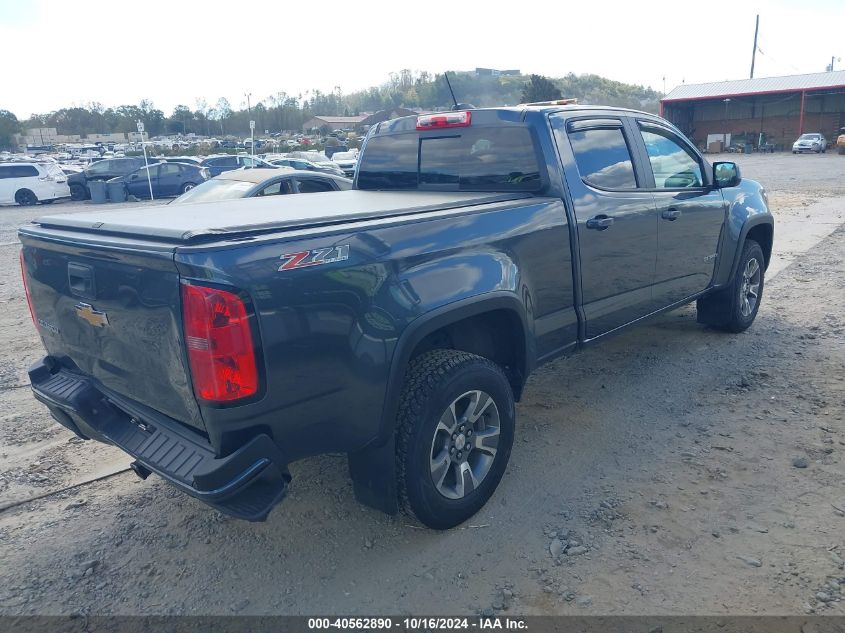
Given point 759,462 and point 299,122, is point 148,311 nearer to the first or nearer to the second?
point 759,462

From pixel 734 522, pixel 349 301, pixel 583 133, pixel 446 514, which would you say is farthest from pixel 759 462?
pixel 349 301

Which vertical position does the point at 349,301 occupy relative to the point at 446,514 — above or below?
above

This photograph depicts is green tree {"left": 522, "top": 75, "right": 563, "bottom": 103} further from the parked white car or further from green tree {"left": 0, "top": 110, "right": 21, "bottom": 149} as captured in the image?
green tree {"left": 0, "top": 110, "right": 21, "bottom": 149}

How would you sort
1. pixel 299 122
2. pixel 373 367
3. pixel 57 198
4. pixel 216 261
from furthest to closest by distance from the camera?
pixel 299 122, pixel 57 198, pixel 373 367, pixel 216 261

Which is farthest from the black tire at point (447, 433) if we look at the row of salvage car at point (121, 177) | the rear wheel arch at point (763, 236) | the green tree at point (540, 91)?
the green tree at point (540, 91)

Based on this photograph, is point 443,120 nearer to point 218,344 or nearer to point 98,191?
point 218,344

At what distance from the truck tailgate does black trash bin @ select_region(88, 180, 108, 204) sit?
22005 mm

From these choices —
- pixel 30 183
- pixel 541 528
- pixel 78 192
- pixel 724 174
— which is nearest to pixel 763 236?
pixel 724 174

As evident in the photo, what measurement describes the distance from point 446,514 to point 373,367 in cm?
92

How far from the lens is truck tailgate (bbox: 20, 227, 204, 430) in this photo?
2543 millimetres

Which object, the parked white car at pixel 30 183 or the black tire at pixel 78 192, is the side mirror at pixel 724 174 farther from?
the black tire at pixel 78 192

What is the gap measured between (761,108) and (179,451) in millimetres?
58581

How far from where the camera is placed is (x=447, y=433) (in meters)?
3.26

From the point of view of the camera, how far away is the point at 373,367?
2.80 metres
